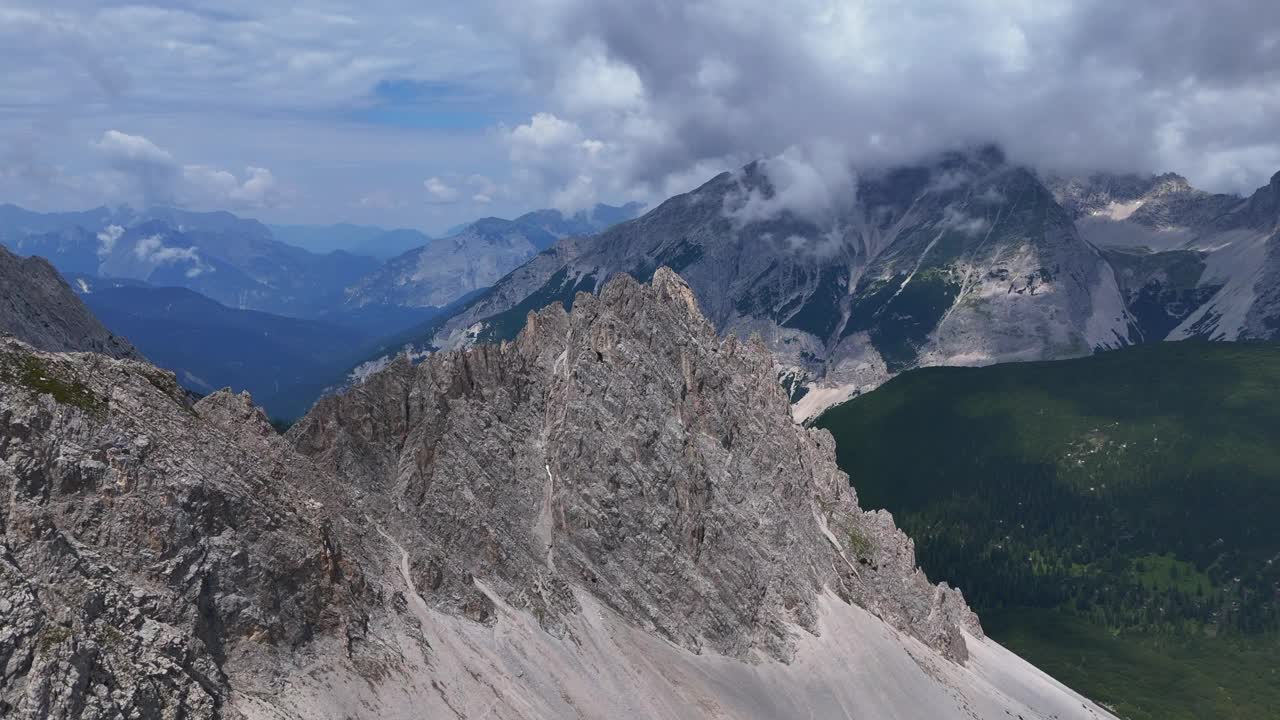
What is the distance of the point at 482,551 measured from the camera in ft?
415

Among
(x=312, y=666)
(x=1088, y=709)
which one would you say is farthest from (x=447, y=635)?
(x=1088, y=709)

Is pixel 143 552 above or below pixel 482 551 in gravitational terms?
above

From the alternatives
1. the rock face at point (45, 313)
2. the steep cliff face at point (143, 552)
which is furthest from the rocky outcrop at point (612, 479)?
the rock face at point (45, 313)

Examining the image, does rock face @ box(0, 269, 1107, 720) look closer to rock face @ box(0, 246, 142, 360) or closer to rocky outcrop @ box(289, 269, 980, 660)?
rocky outcrop @ box(289, 269, 980, 660)

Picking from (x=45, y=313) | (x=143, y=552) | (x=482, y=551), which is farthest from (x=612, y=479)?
(x=45, y=313)

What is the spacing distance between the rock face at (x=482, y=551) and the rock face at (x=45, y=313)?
53.6m

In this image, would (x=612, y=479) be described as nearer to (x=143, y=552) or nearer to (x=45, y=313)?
(x=143, y=552)

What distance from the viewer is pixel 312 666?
91.8 meters

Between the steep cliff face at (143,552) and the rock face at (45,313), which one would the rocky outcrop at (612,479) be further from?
the rock face at (45,313)

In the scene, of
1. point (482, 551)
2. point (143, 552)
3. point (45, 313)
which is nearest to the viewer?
point (143, 552)

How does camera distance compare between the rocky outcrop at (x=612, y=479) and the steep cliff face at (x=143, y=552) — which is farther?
the rocky outcrop at (x=612, y=479)

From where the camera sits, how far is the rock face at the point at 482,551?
77.4 m

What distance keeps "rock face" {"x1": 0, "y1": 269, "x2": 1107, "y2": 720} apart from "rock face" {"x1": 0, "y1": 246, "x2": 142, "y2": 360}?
5364cm

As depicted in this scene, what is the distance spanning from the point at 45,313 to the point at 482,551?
89.7 metres
